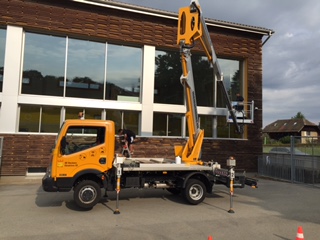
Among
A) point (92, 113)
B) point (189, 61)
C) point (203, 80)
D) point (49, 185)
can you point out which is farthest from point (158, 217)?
point (203, 80)

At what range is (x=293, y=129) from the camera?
65750 mm

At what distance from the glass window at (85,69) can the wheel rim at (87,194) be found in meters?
7.69

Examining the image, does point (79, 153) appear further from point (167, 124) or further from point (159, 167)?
point (167, 124)

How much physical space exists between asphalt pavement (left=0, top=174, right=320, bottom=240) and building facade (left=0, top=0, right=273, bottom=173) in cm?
420

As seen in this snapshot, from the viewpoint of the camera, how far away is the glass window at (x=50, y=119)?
1409 cm

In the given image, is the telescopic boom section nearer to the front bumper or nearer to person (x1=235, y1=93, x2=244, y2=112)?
the front bumper

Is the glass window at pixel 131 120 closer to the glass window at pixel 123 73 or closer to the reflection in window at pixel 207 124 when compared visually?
the glass window at pixel 123 73

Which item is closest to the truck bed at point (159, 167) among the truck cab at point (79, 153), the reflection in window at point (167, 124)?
the truck cab at point (79, 153)

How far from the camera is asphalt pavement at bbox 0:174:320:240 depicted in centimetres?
607

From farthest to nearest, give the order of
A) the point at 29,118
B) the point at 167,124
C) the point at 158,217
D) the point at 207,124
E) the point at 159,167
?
the point at 207,124 < the point at 167,124 < the point at 29,118 < the point at 159,167 < the point at 158,217

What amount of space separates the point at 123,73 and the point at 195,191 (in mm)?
8703

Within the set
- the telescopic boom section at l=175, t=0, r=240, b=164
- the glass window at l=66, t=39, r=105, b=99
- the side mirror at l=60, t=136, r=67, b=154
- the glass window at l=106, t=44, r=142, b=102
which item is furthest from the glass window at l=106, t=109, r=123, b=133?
the side mirror at l=60, t=136, r=67, b=154

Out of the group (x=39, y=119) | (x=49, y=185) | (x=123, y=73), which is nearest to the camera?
(x=49, y=185)

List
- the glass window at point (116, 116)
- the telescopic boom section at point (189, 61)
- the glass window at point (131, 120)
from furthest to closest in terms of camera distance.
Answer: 1. the glass window at point (131, 120)
2. the glass window at point (116, 116)
3. the telescopic boom section at point (189, 61)
